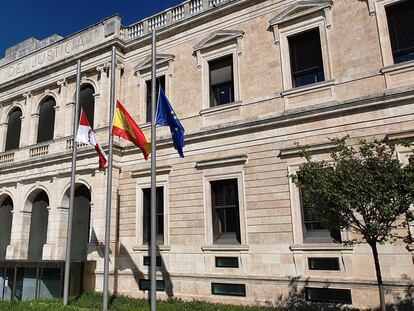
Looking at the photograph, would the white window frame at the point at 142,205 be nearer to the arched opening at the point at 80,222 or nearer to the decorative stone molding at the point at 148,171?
the decorative stone molding at the point at 148,171

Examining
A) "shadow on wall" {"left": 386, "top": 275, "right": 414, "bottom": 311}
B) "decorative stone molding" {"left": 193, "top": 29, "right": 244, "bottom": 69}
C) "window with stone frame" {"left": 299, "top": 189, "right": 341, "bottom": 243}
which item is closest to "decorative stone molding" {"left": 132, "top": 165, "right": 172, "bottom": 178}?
"decorative stone molding" {"left": 193, "top": 29, "right": 244, "bottom": 69}

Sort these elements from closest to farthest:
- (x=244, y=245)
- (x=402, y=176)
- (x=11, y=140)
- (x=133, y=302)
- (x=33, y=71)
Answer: (x=402, y=176), (x=244, y=245), (x=133, y=302), (x=33, y=71), (x=11, y=140)

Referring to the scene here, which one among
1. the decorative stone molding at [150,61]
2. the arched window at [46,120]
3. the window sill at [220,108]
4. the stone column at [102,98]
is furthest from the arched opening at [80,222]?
the window sill at [220,108]

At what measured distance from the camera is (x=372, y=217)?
8117 mm

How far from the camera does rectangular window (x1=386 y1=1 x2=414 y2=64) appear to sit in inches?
482

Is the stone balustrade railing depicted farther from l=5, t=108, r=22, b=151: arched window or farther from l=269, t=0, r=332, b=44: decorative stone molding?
l=5, t=108, r=22, b=151: arched window

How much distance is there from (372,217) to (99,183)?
11.9 metres

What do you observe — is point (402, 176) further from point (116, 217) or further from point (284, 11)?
point (116, 217)

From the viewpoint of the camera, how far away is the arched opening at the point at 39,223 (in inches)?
781

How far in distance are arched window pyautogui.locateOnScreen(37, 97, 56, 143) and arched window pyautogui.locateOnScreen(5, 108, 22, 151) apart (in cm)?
207

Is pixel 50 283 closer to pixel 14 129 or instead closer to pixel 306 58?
pixel 14 129

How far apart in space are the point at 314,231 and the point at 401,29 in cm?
714

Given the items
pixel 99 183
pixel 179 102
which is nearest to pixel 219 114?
pixel 179 102

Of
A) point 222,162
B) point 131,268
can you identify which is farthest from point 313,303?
point 131,268
